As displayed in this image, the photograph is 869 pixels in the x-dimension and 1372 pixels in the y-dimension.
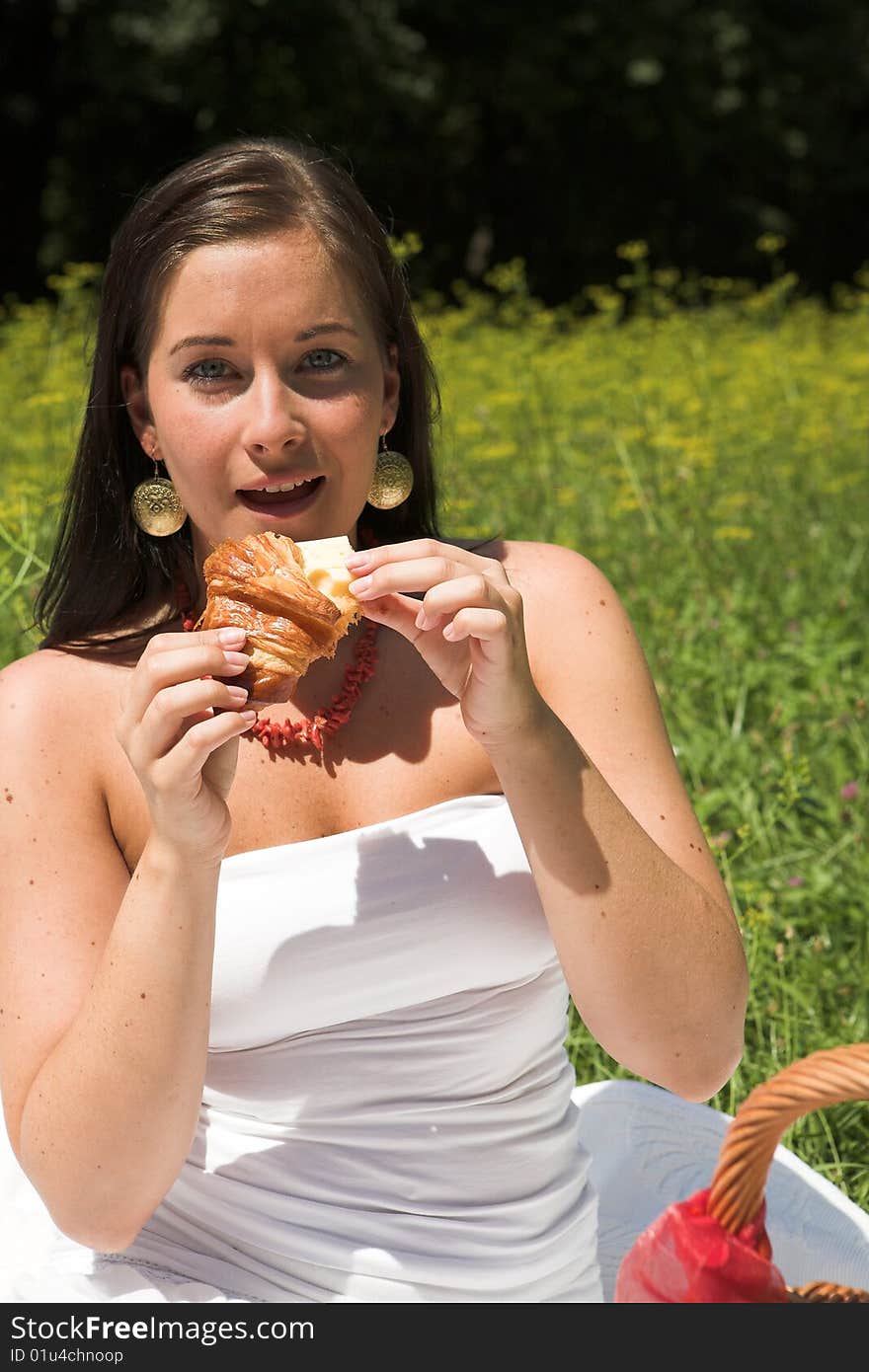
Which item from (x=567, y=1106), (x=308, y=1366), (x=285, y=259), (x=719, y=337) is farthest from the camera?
(x=719, y=337)

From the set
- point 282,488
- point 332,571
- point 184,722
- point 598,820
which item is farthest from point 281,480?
point 598,820

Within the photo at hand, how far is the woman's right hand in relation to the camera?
4.31ft

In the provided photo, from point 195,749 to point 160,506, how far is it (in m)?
0.57

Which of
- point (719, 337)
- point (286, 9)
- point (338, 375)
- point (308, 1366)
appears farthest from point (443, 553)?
point (286, 9)

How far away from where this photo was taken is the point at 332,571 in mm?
1513

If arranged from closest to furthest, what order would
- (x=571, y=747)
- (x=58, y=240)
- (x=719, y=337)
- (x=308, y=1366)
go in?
(x=308, y=1366) → (x=571, y=747) → (x=719, y=337) → (x=58, y=240)

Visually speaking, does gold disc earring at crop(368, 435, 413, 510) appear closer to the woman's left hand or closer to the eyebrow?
the eyebrow

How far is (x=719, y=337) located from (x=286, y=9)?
8561 mm

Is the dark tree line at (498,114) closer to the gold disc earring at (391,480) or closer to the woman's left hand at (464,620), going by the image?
the gold disc earring at (391,480)

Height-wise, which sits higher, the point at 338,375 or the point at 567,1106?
the point at 338,375

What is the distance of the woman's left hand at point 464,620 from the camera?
1.35m

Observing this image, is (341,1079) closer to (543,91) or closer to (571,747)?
(571,747)

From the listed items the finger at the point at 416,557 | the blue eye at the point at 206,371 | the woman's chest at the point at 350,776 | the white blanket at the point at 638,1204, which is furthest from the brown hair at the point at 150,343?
the white blanket at the point at 638,1204

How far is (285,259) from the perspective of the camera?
5.48 feet
